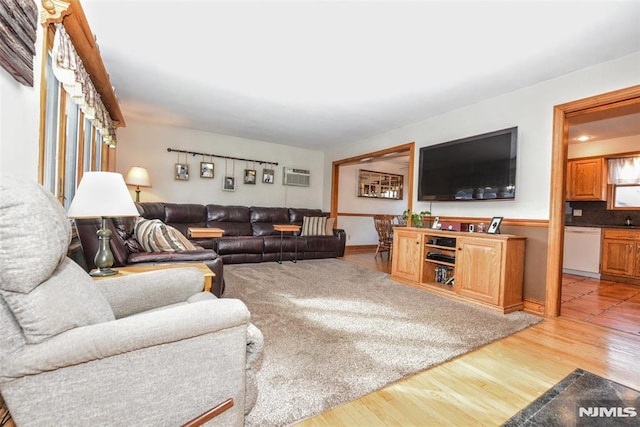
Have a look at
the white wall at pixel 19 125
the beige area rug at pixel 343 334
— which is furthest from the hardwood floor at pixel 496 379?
the white wall at pixel 19 125

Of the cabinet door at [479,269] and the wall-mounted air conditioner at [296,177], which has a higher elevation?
the wall-mounted air conditioner at [296,177]

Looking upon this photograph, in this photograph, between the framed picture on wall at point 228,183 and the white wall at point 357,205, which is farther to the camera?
the white wall at point 357,205

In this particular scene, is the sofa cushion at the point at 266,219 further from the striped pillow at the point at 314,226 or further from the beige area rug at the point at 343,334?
the beige area rug at the point at 343,334

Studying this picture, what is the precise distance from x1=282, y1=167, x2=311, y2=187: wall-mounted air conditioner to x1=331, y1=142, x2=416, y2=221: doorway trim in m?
0.61

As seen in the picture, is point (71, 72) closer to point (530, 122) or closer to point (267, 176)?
point (530, 122)

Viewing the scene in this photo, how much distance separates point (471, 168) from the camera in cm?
347

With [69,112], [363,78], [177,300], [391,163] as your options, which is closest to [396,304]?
[177,300]

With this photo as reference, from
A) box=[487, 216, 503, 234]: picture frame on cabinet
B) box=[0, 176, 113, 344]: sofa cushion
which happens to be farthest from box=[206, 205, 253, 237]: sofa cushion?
box=[0, 176, 113, 344]: sofa cushion

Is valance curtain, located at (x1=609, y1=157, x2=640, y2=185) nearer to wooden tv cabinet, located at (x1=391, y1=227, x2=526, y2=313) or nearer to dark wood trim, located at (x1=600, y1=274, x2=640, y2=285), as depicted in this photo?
dark wood trim, located at (x1=600, y1=274, x2=640, y2=285)

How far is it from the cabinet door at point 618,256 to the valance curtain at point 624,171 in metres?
1.04

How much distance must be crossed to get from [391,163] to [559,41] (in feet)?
16.8

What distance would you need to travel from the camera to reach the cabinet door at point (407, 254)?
143 inches

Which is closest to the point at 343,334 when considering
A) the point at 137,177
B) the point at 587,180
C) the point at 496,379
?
the point at 496,379

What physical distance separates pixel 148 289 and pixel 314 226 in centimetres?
434
